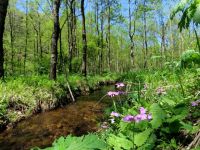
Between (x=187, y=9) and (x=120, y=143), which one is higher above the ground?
(x=187, y=9)

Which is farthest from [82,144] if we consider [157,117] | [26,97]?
[26,97]

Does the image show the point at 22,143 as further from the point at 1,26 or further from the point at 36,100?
the point at 1,26

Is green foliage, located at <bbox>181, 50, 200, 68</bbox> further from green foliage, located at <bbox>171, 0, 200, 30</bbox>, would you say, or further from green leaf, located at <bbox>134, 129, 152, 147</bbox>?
Answer: green leaf, located at <bbox>134, 129, 152, 147</bbox>

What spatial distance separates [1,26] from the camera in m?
11.1

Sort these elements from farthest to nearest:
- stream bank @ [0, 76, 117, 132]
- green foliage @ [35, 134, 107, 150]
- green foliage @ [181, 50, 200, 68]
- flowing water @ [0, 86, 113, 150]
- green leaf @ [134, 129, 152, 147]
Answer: stream bank @ [0, 76, 117, 132] → flowing water @ [0, 86, 113, 150] → green foliage @ [181, 50, 200, 68] → green leaf @ [134, 129, 152, 147] → green foliage @ [35, 134, 107, 150]

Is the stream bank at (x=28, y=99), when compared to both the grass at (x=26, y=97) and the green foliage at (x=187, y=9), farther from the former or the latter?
the green foliage at (x=187, y=9)

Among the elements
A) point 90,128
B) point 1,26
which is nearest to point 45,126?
point 90,128

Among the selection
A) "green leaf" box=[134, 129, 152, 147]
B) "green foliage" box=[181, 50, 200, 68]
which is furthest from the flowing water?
"green leaf" box=[134, 129, 152, 147]

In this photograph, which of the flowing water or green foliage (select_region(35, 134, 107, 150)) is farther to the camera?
the flowing water

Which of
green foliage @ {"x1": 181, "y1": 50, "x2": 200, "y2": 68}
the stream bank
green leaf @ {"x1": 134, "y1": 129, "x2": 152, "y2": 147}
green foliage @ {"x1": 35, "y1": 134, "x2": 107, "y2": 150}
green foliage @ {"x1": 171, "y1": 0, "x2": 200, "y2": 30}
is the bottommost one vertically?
the stream bank

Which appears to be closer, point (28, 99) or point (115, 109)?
point (115, 109)

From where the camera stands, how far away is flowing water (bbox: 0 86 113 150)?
6.53m

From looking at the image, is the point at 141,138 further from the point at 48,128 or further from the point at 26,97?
the point at 26,97

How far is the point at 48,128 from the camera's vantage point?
779 centimetres
